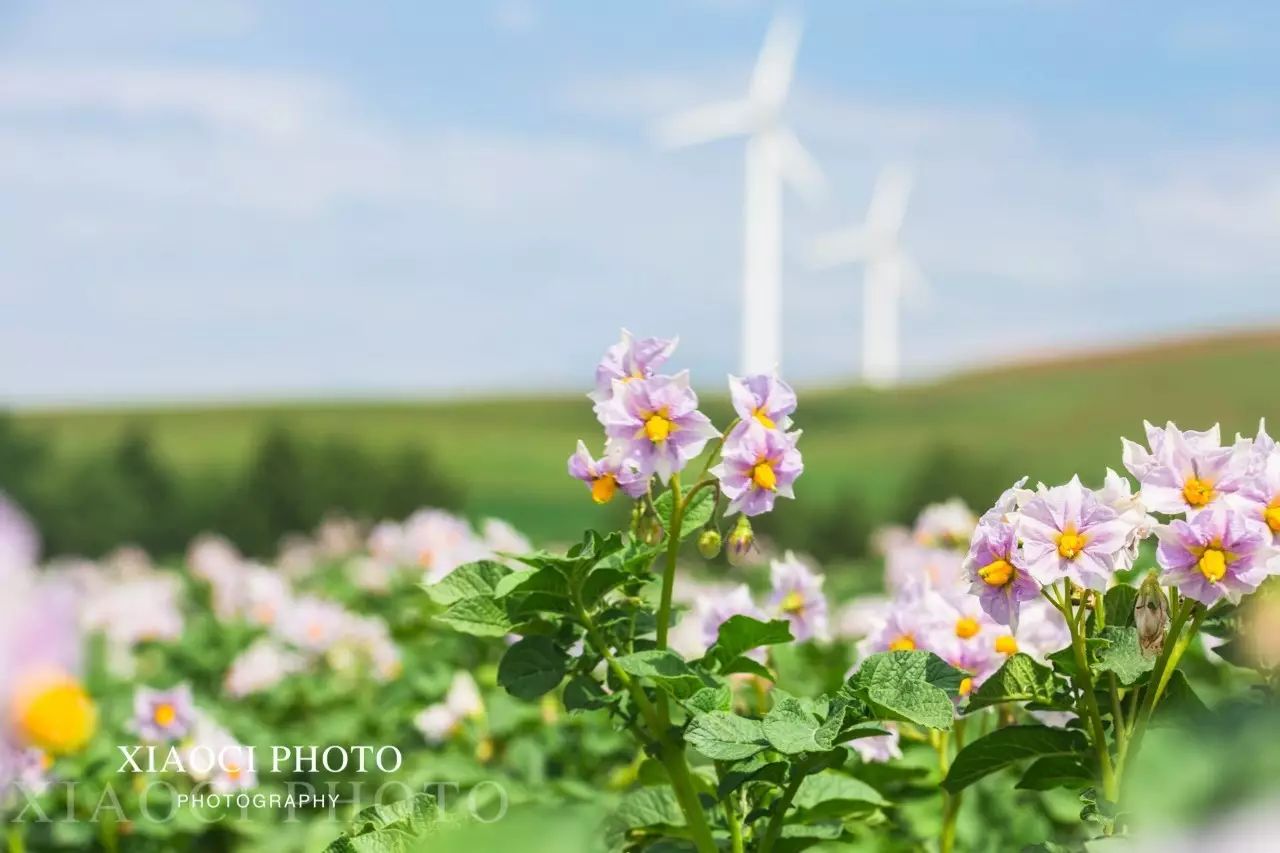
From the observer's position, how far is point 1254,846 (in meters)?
0.51

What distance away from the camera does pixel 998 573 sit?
50.5 inches

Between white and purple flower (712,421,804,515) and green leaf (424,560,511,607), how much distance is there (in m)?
0.27

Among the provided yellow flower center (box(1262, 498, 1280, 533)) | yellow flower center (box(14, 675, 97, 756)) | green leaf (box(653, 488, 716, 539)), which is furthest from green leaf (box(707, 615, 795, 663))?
yellow flower center (box(14, 675, 97, 756))

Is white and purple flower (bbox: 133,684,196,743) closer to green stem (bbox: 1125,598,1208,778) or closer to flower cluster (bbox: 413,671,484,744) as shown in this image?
flower cluster (bbox: 413,671,484,744)

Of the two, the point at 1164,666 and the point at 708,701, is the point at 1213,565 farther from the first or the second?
the point at 708,701

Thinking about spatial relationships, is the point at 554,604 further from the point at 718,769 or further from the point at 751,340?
the point at 751,340

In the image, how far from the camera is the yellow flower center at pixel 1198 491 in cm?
125

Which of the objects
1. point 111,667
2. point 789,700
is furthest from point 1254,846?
point 111,667

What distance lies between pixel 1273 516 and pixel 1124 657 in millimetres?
177

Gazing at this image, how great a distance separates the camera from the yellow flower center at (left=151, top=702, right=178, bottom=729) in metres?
2.60

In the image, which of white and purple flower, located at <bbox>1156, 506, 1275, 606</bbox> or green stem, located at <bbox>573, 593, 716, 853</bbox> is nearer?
white and purple flower, located at <bbox>1156, 506, 1275, 606</bbox>

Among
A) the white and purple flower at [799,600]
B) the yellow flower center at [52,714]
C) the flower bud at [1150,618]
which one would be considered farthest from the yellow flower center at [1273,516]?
the yellow flower center at [52,714]

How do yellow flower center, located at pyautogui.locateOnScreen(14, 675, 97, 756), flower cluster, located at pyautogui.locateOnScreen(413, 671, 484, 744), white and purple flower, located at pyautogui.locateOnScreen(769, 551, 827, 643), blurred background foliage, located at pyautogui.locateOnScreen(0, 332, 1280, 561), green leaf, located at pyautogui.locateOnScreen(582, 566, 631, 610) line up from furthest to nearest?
blurred background foliage, located at pyautogui.locateOnScreen(0, 332, 1280, 561)
flower cluster, located at pyautogui.locateOnScreen(413, 671, 484, 744)
white and purple flower, located at pyautogui.locateOnScreen(769, 551, 827, 643)
green leaf, located at pyautogui.locateOnScreen(582, 566, 631, 610)
yellow flower center, located at pyautogui.locateOnScreen(14, 675, 97, 756)

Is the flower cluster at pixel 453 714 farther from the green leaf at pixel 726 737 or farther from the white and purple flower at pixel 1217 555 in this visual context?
the white and purple flower at pixel 1217 555
